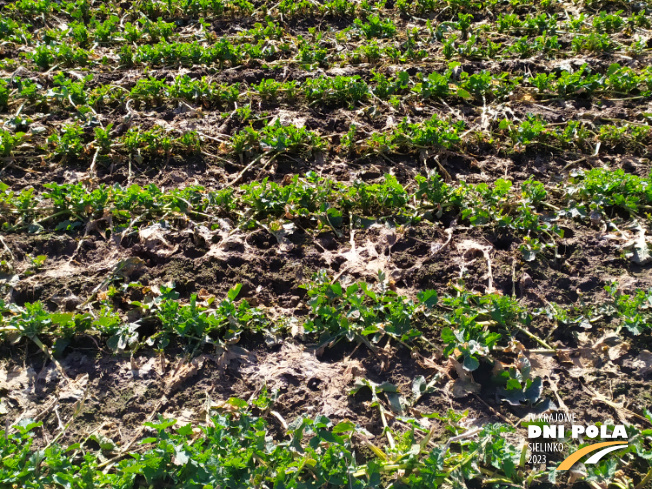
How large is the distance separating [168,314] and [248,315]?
394 millimetres

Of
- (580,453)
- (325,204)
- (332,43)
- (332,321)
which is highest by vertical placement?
(332,43)

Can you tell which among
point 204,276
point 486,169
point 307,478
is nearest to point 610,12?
point 486,169

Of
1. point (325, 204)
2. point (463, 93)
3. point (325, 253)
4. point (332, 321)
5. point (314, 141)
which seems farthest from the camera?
point (463, 93)

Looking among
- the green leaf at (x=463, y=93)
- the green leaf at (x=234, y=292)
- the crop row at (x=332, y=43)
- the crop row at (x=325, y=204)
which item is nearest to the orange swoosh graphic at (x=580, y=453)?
the crop row at (x=325, y=204)

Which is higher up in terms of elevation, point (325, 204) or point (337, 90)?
point (337, 90)

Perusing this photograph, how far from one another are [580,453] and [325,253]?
5.39ft

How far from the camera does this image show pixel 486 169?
387cm

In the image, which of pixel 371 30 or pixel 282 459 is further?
pixel 371 30

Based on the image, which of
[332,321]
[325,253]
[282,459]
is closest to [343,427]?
[282,459]

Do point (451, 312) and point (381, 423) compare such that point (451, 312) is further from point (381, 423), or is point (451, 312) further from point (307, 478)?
point (307, 478)

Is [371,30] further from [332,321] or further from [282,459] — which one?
[282,459]

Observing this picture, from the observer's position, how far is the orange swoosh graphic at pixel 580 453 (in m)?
2.31

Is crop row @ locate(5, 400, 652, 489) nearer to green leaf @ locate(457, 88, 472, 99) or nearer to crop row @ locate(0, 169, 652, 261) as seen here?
crop row @ locate(0, 169, 652, 261)

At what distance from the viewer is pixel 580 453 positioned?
91.7 inches
